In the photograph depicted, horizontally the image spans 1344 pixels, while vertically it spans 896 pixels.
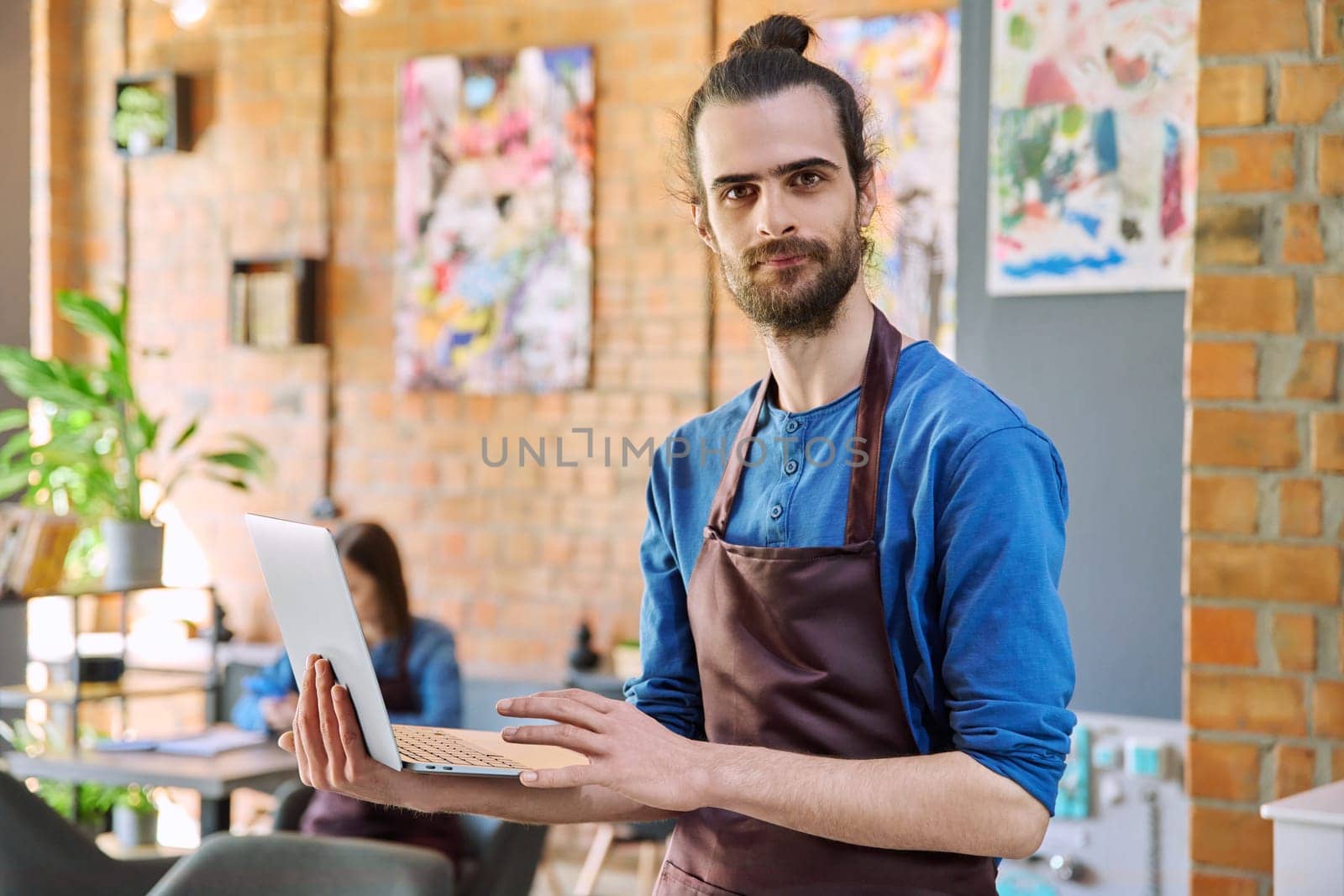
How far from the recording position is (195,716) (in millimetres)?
5293

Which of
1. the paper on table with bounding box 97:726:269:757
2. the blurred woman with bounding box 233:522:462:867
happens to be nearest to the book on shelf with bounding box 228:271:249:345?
the blurred woman with bounding box 233:522:462:867

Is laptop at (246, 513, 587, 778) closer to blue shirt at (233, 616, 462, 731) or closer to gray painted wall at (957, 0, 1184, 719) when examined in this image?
gray painted wall at (957, 0, 1184, 719)

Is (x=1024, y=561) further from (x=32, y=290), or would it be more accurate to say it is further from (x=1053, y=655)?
(x=32, y=290)

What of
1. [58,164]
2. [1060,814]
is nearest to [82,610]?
[58,164]

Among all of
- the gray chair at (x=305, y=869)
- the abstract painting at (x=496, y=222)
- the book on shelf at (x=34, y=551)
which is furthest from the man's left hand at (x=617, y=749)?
the abstract painting at (x=496, y=222)

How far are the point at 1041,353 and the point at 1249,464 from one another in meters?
0.52

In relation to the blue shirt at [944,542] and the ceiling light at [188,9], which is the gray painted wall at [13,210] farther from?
the blue shirt at [944,542]

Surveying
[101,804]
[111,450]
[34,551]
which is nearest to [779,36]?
[34,551]

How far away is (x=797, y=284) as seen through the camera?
141 centimetres

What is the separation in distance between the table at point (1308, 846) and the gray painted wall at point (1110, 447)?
671 millimetres

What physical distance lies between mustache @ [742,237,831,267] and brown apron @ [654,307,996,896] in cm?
11

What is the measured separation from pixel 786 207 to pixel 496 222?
3.51 m

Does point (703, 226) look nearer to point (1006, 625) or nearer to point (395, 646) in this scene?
point (1006, 625)

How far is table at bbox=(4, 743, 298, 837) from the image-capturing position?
337cm
